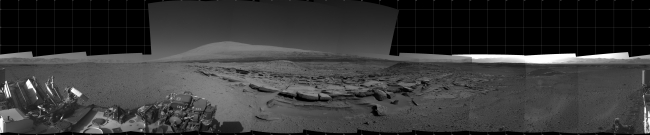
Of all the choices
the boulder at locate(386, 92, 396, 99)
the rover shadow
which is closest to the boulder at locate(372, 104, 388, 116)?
the boulder at locate(386, 92, 396, 99)

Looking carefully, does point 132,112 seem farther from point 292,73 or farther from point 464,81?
point 464,81

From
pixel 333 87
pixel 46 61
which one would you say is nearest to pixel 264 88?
pixel 333 87

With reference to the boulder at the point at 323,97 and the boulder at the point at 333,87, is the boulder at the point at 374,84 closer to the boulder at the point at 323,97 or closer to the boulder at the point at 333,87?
the boulder at the point at 333,87

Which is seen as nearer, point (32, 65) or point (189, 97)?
point (189, 97)

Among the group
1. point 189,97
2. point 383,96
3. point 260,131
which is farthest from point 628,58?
point 189,97

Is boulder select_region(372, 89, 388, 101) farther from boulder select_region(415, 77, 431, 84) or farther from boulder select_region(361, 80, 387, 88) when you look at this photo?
boulder select_region(415, 77, 431, 84)

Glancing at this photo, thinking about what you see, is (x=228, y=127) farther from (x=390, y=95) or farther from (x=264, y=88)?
(x=390, y=95)
